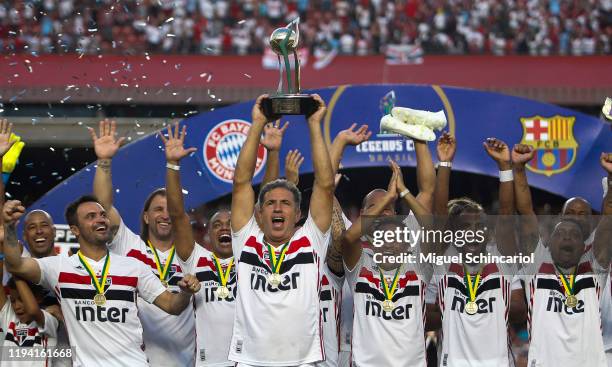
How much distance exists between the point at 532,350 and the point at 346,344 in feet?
4.57

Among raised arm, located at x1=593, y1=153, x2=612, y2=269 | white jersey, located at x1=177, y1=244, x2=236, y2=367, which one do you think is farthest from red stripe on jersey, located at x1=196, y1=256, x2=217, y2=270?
raised arm, located at x1=593, y1=153, x2=612, y2=269

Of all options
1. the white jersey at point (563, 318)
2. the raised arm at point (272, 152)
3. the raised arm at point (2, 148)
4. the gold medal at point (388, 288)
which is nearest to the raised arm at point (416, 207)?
the gold medal at point (388, 288)

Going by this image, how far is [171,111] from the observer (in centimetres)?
1683

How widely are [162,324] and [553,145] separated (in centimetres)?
547

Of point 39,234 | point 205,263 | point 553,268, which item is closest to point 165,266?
point 205,263

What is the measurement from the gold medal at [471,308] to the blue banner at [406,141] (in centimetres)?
441

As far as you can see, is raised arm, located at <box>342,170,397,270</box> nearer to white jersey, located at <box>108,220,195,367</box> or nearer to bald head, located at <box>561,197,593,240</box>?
bald head, located at <box>561,197,593,240</box>

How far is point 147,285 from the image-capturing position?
7.43 meters

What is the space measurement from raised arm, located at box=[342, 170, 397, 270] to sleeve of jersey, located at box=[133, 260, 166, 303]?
1.22 metres

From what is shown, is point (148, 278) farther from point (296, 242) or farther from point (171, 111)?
point (171, 111)

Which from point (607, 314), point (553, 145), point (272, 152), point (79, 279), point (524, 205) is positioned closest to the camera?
point (79, 279)

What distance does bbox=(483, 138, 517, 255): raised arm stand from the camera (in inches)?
303

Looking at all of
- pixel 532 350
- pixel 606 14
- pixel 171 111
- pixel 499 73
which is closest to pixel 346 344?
pixel 532 350

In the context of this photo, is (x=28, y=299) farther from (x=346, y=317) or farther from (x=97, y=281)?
(x=346, y=317)
